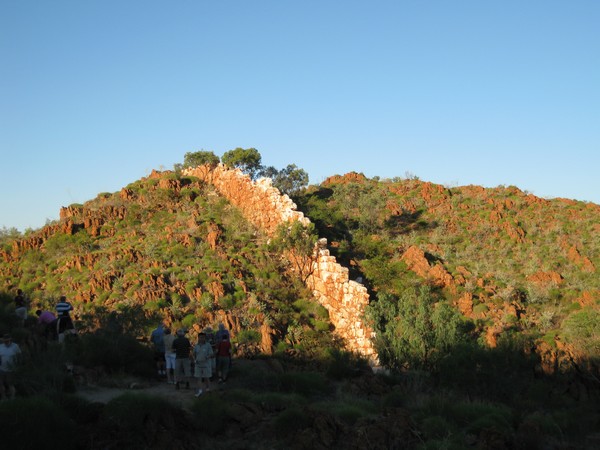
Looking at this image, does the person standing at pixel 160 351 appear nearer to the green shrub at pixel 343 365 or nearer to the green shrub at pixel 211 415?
the green shrub at pixel 211 415

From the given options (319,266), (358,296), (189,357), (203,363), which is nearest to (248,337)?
(358,296)

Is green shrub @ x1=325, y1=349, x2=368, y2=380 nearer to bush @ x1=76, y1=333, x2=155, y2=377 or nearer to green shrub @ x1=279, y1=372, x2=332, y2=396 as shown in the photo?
green shrub @ x1=279, y1=372, x2=332, y2=396

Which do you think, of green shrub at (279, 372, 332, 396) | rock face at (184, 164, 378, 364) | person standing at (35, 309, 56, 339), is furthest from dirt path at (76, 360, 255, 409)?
rock face at (184, 164, 378, 364)

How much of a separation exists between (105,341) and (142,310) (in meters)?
5.61

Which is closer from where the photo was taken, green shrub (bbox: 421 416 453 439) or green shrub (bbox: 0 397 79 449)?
green shrub (bbox: 0 397 79 449)

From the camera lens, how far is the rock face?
20.1 m

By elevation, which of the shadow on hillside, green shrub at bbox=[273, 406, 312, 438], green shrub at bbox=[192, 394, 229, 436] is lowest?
green shrub at bbox=[273, 406, 312, 438]

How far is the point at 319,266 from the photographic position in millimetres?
23016

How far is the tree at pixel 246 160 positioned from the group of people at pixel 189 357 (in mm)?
23421

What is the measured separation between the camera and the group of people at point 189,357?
12.1 metres

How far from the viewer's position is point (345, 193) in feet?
118

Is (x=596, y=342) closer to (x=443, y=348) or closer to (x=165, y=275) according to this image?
(x=443, y=348)

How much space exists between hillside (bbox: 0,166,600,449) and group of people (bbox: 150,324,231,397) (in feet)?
2.67

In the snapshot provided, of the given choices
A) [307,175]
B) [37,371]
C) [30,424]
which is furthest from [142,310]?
[307,175]
